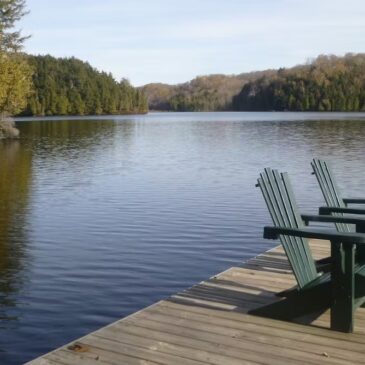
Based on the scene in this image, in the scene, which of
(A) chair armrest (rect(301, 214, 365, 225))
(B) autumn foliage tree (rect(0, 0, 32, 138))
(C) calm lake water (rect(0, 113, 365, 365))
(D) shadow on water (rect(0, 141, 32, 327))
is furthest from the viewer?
(B) autumn foliage tree (rect(0, 0, 32, 138))

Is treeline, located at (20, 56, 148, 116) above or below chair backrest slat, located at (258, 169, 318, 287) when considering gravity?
above

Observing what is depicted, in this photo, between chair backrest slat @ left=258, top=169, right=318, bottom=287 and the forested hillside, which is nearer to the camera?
chair backrest slat @ left=258, top=169, right=318, bottom=287

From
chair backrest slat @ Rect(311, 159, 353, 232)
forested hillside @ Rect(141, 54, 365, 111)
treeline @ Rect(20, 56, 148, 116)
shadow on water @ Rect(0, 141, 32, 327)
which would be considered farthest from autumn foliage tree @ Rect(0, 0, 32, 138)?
forested hillside @ Rect(141, 54, 365, 111)

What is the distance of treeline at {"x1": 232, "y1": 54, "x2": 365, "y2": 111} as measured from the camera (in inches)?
5940

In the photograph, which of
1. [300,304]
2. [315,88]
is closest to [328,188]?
[300,304]

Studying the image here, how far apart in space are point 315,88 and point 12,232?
497ft

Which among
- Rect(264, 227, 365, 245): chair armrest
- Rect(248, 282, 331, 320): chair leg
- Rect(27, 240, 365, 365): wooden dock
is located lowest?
Rect(27, 240, 365, 365): wooden dock

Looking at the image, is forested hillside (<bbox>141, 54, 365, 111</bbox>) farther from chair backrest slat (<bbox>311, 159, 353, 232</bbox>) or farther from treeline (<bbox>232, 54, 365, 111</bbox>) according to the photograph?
chair backrest slat (<bbox>311, 159, 353, 232</bbox>)

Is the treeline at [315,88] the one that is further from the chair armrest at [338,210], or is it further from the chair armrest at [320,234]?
the chair armrest at [320,234]

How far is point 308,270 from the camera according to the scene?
16.3 feet

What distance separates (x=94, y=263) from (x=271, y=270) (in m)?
3.56

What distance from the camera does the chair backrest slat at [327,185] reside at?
21.7ft

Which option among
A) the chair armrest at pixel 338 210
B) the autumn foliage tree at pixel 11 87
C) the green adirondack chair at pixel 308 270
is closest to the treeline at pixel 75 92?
the autumn foliage tree at pixel 11 87

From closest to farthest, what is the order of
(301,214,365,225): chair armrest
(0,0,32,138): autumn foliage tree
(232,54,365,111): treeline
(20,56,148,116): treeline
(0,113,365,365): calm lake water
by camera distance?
(301,214,365,225): chair armrest
(0,113,365,365): calm lake water
(0,0,32,138): autumn foliage tree
(20,56,148,116): treeline
(232,54,365,111): treeline
